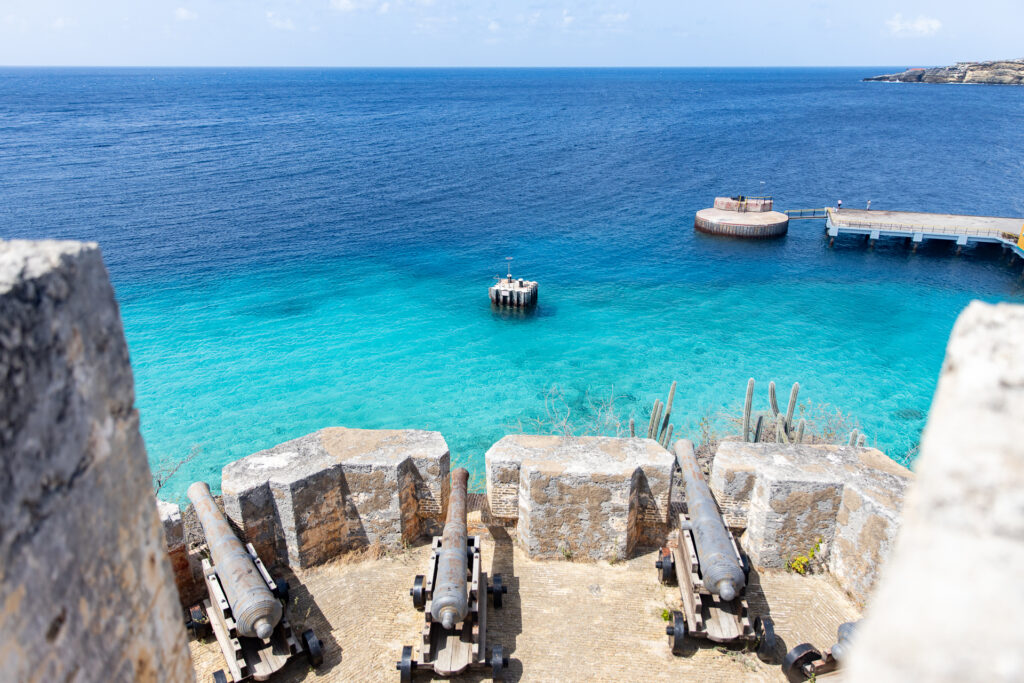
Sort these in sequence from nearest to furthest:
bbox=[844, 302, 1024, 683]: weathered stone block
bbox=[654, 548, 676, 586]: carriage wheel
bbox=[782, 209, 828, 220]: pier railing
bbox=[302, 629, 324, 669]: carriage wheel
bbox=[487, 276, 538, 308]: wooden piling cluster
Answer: bbox=[844, 302, 1024, 683]: weathered stone block < bbox=[302, 629, 324, 669]: carriage wheel < bbox=[654, 548, 676, 586]: carriage wheel < bbox=[487, 276, 538, 308]: wooden piling cluster < bbox=[782, 209, 828, 220]: pier railing

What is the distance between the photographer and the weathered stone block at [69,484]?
2.24 meters

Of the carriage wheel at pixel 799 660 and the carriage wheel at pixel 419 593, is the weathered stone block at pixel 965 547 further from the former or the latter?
the carriage wheel at pixel 419 593

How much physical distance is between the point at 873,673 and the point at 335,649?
21.0 feet

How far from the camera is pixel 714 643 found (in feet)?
22.2

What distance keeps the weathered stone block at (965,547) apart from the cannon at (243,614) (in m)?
5.63

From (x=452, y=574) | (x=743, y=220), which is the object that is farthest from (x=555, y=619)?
(x=743, y=220)

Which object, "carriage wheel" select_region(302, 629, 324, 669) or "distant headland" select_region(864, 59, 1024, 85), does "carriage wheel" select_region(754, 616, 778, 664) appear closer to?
"carriage wheel" select_region(302, 629, 324, 669)

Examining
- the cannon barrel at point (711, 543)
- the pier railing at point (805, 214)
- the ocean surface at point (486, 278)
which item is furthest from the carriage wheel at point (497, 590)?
the pier railing at point (805, 214)

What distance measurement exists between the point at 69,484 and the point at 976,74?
20794 centimetres

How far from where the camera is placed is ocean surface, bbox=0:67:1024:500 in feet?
69.5

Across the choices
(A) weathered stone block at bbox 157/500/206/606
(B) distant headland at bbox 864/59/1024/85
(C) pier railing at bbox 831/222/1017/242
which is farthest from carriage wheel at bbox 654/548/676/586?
(B) distant headland at bbox 864/59/1024/85

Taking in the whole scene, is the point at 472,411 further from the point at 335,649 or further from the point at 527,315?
the point at 335,649

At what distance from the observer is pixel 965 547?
1.65 meters

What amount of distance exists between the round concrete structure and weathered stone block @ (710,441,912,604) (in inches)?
1272
